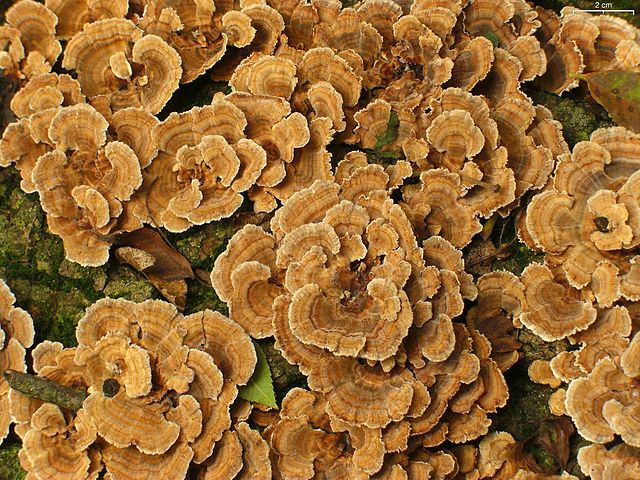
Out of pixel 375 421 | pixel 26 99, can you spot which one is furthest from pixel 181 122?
pixel 375 421

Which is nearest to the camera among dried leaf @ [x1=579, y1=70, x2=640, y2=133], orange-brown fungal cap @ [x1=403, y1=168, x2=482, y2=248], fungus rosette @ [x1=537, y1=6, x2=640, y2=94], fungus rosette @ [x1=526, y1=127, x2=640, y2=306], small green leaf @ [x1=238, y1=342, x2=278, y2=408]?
fungus rosette @ [x1=526, y1=127, x2=640, y2=306]

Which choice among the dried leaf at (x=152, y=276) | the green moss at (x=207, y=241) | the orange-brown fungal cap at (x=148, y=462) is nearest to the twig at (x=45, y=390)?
the orange-brown fungal cap at (x=148, y=462)

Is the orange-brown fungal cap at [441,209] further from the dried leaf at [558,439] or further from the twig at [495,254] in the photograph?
the dried leaf at [558,439]

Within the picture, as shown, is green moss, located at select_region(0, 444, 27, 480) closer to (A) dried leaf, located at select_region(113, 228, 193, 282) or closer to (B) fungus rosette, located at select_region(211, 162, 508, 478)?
(A) dried leaf, located at select_region(113, 228, 193, 282)

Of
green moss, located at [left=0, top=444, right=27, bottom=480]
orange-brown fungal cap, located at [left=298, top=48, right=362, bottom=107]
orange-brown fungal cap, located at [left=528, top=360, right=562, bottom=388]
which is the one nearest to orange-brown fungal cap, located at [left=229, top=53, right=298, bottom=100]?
orange-brown fungal cap, located at [left=298, top=48, right=362, bottom=107]

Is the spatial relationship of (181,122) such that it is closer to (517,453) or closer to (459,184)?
(459,184)

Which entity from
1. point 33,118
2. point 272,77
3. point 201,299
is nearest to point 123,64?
point 33,118

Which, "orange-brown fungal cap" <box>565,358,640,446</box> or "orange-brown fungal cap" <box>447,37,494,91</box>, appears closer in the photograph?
"orange-brown fungal cap" <box>565,358,640,446</box>
